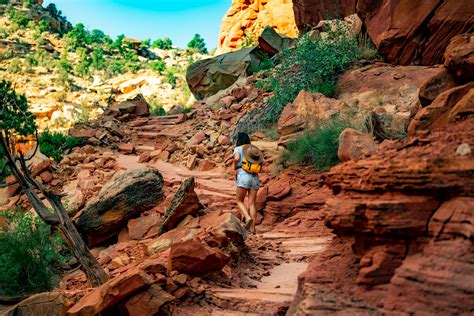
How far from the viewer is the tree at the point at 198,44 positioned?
179ft

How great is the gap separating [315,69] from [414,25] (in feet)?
9.26

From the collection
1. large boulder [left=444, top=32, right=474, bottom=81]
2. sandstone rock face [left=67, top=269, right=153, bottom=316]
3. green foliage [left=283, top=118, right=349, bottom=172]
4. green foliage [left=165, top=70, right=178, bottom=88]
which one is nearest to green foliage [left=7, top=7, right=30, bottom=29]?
green foliage [left=165, top=70, right=178, bottom=88]

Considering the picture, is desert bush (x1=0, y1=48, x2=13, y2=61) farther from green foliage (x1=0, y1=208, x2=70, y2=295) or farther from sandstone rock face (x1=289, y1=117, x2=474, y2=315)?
sandstone rock face (x1=289, y1=117, x2=474, y2=315)

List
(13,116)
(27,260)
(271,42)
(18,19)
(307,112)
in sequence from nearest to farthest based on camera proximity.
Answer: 1. (27,260)
2. (307,112)
3. (13,116)
4. (271,42)
5. (18,19)

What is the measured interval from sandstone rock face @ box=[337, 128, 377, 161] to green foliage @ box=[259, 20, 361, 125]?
18.2 feet

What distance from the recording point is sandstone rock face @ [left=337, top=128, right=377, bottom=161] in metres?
5.71

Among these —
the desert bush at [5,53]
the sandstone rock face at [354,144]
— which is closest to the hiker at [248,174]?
the sandstone rock face at [354,144]

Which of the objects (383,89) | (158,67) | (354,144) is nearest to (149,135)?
(383,89)

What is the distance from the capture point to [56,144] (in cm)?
1457

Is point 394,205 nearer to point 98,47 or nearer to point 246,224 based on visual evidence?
point 246,224

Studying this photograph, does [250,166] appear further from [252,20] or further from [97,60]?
[97,60]

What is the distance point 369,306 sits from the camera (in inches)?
104

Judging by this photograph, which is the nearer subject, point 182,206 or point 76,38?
point 182,206

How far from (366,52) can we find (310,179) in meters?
5.30
